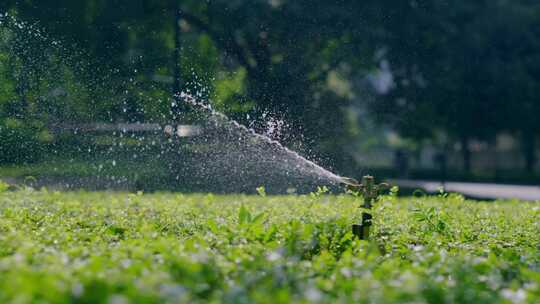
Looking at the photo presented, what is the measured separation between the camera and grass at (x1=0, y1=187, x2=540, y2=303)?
3080 mm

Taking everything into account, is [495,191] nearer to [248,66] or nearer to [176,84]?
[248,66]

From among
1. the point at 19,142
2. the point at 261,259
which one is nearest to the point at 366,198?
the point at 261,259

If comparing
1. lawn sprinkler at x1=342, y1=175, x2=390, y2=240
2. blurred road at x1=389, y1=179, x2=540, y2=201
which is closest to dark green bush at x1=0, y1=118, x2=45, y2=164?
lawn sprinkler at x1=342, y1=175, x2=390, y2=240

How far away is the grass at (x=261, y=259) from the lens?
3080mm

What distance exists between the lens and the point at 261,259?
409 centimetres

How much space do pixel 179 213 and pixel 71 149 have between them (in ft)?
30.1

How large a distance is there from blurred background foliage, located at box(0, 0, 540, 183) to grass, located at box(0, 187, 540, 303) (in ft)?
29.3

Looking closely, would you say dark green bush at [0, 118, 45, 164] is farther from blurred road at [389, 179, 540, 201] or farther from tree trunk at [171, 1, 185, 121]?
blurred road at [389, 179, 540, 201]

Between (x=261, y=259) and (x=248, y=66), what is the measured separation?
1681 centimetres

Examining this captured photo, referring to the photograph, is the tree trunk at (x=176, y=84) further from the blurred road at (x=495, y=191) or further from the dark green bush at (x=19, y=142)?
the blurred road at (x=495, y=191)

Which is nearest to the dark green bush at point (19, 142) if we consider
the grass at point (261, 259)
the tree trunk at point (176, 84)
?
the tree trunk at point (176, 84)

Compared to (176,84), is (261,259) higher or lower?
lower

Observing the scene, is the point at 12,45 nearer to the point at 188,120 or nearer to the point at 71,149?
the point at 71,149

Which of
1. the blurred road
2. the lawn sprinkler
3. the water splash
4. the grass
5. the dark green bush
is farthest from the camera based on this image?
the blurred road
